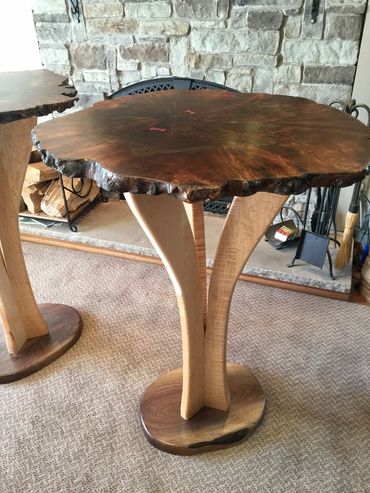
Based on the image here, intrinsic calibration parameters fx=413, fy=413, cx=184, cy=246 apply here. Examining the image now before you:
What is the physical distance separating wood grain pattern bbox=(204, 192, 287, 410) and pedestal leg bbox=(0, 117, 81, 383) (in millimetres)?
674

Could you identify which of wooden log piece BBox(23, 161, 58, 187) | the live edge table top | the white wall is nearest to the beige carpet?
wooden log piece BBox(23, 161, 58, 187)

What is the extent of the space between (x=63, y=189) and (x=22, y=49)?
0.90 metres

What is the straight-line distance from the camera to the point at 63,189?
2.19 meters

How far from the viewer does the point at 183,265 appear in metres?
1.04

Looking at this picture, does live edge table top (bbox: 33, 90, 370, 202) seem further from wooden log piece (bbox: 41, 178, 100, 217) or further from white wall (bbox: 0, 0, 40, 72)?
white wall (bbox: 0, 0, 40, 72)

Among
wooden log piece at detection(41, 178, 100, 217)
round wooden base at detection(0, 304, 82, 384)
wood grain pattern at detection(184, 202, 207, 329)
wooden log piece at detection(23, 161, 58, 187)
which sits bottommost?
round wooden base at detection(0, 304, 82, 384)

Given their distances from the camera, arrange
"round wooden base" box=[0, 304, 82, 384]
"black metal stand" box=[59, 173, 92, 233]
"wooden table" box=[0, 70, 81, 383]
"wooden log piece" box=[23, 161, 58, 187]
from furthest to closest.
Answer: "wooden log piece" box=[23, 161, 58, 187] < "black metal stand" box=[59, 173, 92, 233] < "round wooden base" box=[0, 304, 82, 384] < "wooden table" box=[0, 70, 81, 383]

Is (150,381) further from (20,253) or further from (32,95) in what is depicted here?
(32,95)

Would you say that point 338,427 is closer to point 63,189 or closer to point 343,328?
point 343,328

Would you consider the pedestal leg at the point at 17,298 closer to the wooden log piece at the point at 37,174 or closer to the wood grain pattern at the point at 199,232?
the wood grain pattern at the point at 199,232

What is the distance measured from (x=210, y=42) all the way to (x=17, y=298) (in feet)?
4.72

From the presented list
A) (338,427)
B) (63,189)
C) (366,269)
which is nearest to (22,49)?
(63,189)

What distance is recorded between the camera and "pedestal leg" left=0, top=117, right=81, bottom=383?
1.38m

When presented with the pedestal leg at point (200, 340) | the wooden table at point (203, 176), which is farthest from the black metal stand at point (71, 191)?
the pedestal leg at point (200, 340)
